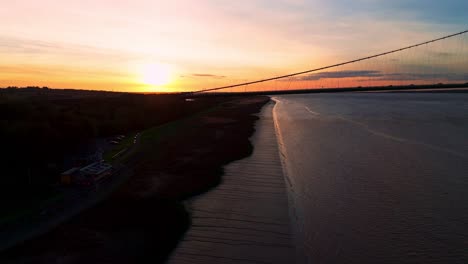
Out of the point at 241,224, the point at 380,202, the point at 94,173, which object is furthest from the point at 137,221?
the point at 380,202

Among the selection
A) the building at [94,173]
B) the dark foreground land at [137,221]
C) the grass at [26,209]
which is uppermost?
the building at [94,173]

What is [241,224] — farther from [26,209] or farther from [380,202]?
[26,209]

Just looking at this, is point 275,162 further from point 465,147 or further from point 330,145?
point 465,147

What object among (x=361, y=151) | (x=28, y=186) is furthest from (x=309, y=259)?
(x=361, y=151)

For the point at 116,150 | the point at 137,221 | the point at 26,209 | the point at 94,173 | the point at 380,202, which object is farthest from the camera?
the point at 116,150

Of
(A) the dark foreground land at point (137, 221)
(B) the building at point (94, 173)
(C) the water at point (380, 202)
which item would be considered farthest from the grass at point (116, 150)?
(C) the water at point (380, 202)

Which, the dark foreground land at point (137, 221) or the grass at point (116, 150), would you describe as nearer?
the dark foreground land at point (137, 221)

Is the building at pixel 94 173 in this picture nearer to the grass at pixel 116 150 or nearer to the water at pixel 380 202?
the grass at pixel 116 150

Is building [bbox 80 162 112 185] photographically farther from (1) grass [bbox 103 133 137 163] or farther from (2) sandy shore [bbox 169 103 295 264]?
(2) sandy shore [bbox 169 103 295 264]

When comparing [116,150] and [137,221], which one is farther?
[116,150]
